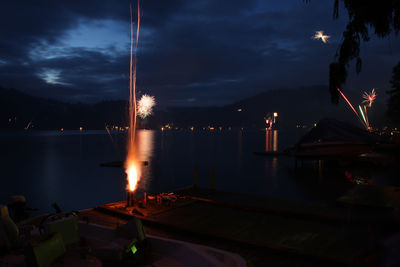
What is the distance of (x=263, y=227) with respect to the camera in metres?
12.0

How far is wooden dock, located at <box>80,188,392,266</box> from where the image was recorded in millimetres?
9125

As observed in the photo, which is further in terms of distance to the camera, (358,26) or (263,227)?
(263,227)

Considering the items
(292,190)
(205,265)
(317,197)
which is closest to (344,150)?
(292,190)

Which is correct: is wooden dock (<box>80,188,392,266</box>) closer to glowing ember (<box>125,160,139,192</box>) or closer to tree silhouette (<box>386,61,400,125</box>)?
glowing ember (<box>125,160,139,192</box>)

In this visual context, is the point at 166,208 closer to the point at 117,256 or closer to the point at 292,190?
the point at 117,256

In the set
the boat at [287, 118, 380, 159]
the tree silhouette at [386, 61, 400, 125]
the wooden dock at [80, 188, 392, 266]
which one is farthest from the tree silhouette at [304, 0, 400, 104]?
the tree silhouette at [386, 61, 400, 125]

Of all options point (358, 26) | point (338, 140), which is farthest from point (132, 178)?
point (338, 140)

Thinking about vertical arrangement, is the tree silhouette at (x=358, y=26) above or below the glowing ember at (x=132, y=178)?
above

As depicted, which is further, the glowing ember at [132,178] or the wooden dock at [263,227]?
the glowing ember at [132,178]

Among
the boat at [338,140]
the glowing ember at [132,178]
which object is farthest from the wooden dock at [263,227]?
the boat at [338,140]

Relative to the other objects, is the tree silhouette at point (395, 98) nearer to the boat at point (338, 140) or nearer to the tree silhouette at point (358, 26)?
the boat at point (338, 140)

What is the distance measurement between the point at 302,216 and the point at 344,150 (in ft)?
120

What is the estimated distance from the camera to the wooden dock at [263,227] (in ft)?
29.9

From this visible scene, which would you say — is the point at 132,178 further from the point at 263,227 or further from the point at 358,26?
the point at 358,26
